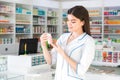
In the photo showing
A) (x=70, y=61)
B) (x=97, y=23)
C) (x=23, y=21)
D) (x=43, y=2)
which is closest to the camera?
(x=70, y=61)

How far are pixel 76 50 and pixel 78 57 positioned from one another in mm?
46

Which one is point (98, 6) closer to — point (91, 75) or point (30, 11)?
point (30, 11)

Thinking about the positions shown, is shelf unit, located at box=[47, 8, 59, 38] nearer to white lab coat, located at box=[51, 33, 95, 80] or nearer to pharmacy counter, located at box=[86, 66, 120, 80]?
pharmacy counter, located at box=[86, 66, 120, 80]

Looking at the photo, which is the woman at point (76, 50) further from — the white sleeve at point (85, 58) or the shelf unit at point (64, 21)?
the shelf unit at point (64, 21)

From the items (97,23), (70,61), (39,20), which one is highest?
(39,20)

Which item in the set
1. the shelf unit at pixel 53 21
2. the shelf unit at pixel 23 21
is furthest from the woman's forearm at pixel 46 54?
the shelf unit at pixel 53 21

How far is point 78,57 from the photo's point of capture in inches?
59.9

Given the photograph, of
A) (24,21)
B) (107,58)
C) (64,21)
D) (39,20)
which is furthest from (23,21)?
(107,58)

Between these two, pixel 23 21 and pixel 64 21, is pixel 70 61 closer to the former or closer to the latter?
pixel 23 21

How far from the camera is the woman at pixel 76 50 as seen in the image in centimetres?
148

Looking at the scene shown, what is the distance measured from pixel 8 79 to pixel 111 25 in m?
5.92

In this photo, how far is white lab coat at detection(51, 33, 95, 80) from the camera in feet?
4.90

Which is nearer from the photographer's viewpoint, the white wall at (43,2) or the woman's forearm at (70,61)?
the woman's forearm at (70,61)

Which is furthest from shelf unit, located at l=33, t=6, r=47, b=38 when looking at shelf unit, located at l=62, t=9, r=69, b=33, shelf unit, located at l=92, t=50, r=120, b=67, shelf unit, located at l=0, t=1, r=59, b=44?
shelf unit, located at l=92, t=50, r=120, b=67
